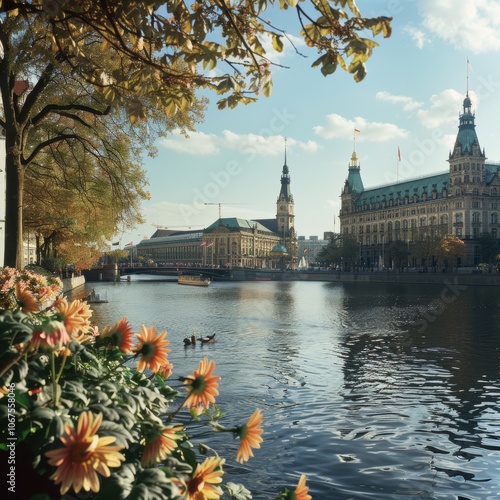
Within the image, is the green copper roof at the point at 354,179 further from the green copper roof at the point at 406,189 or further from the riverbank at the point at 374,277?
the riverbank at the point at 374,277

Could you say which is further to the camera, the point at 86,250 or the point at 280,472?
the point at 86,250

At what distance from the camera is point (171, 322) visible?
43375 millimetres

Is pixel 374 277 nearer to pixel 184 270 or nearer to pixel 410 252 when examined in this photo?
pixel 410 252

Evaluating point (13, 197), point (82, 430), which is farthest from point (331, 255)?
point (82, 430)

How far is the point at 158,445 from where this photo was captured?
3.85 meters

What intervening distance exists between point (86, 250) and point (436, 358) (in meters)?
47.5

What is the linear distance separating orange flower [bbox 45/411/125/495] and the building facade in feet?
415

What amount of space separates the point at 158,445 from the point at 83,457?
82 cm

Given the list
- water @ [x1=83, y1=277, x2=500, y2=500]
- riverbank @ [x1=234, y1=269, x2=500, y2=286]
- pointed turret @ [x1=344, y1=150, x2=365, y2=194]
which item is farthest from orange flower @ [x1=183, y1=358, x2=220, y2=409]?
pointed turret @ [x1=344, y1=150, x2=365, y2=194]

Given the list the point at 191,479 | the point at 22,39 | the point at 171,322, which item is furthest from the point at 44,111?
the point at 171,322

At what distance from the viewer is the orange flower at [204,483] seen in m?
3.76

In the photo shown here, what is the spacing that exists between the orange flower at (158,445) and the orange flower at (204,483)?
26 centimetres

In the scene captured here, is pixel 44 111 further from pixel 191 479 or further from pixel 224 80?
pixel 191 479

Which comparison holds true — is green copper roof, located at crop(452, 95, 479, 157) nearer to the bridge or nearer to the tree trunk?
the bridge
